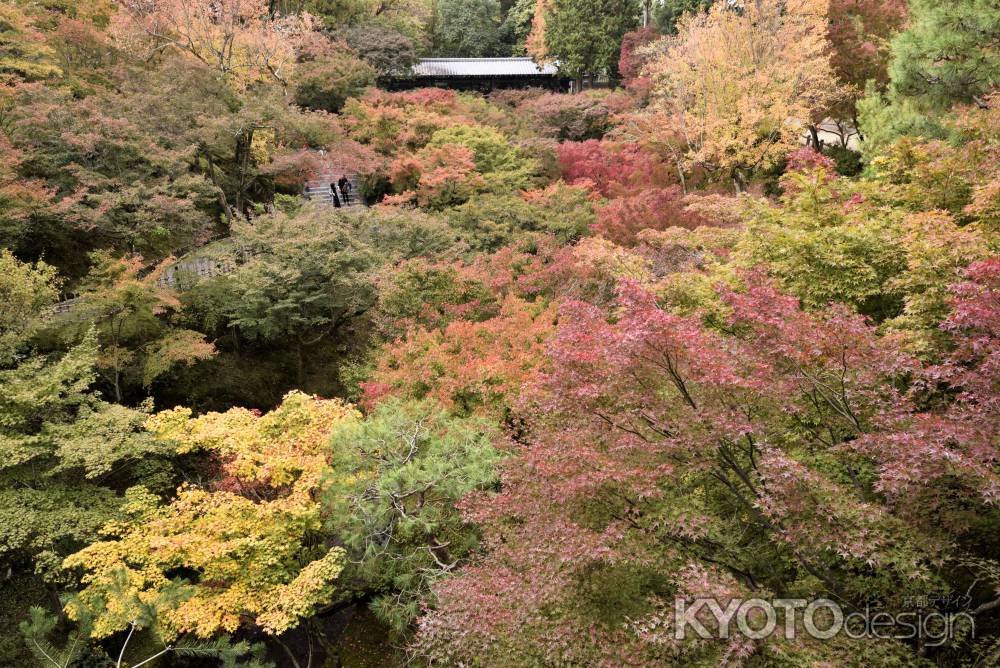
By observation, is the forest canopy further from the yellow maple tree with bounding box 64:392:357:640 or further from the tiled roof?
the tiled roof

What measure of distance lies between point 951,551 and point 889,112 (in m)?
10.3

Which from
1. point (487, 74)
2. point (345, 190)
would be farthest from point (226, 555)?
point (487, 74)

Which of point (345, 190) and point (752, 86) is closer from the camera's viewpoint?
point (752, 86)

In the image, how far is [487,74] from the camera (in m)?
38.3

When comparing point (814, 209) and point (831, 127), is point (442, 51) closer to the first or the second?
point (831, 127)

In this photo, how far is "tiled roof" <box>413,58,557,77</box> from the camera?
123ft

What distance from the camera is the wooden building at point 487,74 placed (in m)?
37.4

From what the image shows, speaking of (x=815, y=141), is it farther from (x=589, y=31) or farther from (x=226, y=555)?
(x=226, y=555)

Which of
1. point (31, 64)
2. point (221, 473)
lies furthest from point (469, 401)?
point (31, 64)

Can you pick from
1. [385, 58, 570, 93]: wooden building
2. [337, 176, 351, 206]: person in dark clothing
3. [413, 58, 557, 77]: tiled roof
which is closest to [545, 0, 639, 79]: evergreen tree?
[385, 58, 570, 93]: wooden building

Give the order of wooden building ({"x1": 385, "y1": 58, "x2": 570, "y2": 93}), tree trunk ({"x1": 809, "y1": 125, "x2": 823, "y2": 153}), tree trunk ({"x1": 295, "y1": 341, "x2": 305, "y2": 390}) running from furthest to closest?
A: wooden building ({"x1": 385, "y1": 58, "x2": 570, "y2": 93}) → tree trunk ({"x1": 809, "y1": 125, "x2": 823, "y2": 153}) → tree trunk ({"x1": 295, "y1": 341, "x2": 305, "y2": 390})

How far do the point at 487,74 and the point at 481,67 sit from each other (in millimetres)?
907

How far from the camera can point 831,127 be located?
25406 millimetres

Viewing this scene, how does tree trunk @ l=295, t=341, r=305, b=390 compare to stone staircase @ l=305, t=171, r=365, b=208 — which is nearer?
tree trunk @ l=295, t=341, r=305, b=390
